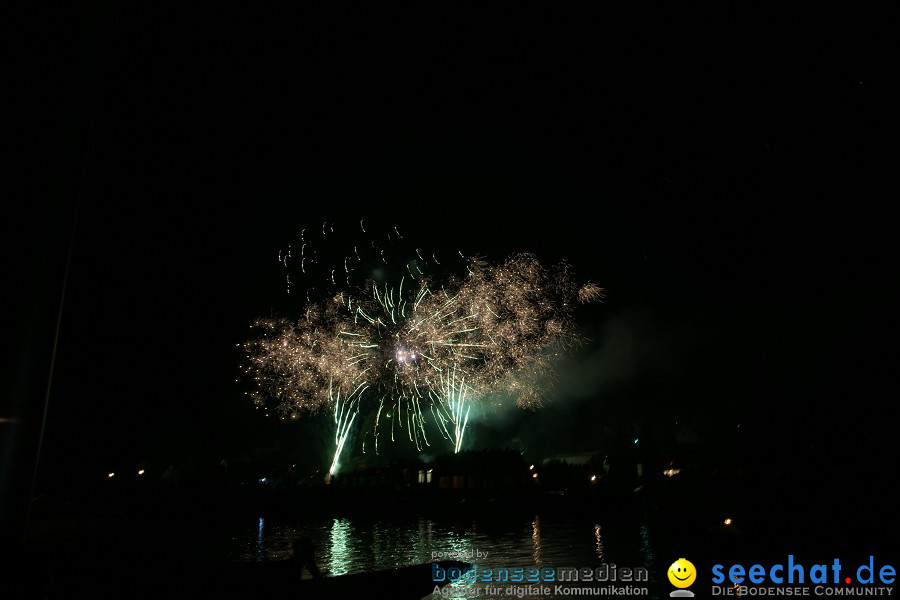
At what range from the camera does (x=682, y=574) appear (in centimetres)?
1077

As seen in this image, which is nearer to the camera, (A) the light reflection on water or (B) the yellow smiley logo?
(B) the yellow smiley logo

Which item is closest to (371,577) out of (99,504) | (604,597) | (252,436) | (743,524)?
(604,597)

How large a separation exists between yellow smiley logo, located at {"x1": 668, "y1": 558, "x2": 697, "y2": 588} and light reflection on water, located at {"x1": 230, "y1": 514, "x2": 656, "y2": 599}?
37 cm

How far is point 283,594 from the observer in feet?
26.6

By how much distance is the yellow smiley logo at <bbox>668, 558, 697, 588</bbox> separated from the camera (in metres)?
10.5

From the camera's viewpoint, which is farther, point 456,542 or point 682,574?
point 456,542

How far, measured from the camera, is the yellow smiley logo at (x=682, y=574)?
34.4 feet

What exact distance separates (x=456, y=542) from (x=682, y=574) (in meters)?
6.80

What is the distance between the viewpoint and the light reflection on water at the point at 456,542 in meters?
13.0

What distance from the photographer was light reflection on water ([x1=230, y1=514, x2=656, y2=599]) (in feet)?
42.5

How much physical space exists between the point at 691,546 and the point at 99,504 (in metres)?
17.5

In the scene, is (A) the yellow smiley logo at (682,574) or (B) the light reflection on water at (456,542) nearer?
(A) the yellow smiley logo at (682,574)

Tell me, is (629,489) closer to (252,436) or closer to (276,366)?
(276,366)

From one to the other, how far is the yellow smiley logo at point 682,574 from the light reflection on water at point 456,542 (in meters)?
0.37
